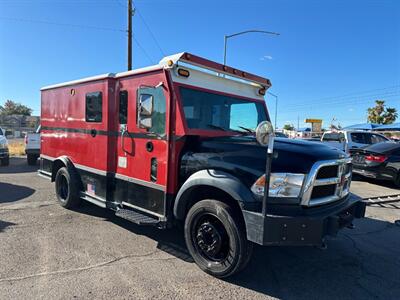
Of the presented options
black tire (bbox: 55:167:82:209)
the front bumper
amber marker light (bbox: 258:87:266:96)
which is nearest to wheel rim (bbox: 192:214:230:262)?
the front bumper

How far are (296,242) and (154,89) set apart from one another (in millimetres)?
2633

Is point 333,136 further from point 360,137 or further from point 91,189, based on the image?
point 91,189

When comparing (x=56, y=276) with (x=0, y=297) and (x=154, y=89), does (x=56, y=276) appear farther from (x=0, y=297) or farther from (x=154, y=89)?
(x=154, y=89)

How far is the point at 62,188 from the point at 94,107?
206cm

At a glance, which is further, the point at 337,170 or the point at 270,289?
the point at 337,170

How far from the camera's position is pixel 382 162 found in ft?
33.3

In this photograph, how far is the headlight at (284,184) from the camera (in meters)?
3.41

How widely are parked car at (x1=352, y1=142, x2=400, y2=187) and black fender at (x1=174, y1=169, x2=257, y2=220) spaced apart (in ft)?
27.1

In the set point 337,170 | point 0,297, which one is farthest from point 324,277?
point 0,297

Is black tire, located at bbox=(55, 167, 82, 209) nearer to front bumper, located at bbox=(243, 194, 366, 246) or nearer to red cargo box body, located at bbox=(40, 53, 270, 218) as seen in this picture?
red cargo box body, located at bbox=(40, 53, 270, 218)

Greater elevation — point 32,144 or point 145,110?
point 145,110

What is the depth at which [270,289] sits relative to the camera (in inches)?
140

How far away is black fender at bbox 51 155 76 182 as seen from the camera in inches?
247

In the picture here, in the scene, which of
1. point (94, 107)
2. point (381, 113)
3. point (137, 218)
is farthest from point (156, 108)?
point (381, 113)
